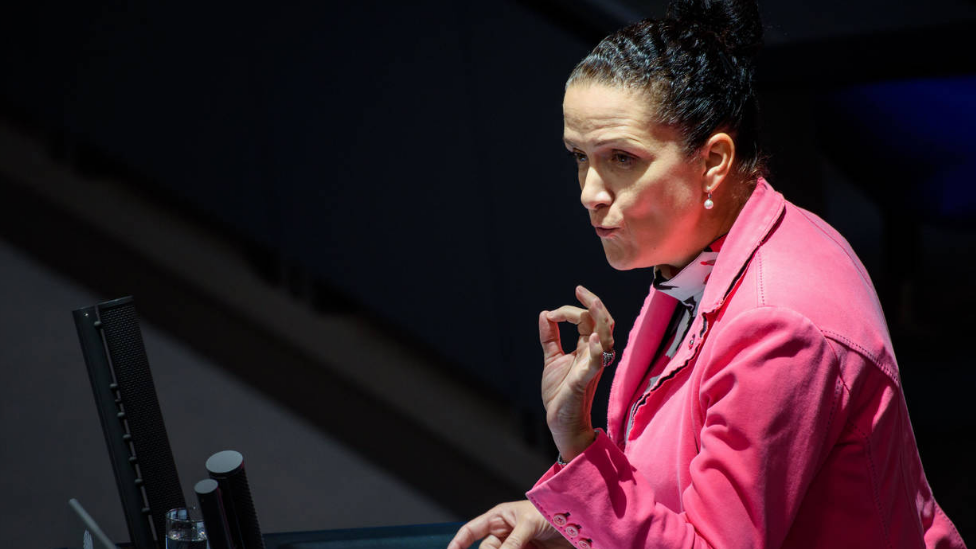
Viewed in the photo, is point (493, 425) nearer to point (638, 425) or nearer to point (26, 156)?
point (638, 425)

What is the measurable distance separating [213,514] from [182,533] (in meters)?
0.10

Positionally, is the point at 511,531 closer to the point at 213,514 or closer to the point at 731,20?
the point at 213,514

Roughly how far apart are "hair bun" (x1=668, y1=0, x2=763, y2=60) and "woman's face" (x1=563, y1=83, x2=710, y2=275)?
178 millimetres

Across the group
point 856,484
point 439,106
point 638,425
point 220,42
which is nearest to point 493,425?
point 439,106

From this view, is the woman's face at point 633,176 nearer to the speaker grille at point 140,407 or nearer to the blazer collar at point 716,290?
the blazer collar at point 716,290

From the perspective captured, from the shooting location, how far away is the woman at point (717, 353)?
108 cm

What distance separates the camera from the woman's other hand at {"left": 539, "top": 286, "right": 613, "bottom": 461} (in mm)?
1125

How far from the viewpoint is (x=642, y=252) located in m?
1.32

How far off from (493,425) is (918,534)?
2.37 meters

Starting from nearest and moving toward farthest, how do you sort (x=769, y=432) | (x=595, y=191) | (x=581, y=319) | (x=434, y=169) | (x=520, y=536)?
(x=769, y=432), (x=581, y=319), (x=595, y=191), (x=520, y=536), (x=434, y=169)

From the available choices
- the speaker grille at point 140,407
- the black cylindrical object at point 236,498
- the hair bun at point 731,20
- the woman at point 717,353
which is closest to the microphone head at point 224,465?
the black cylindrical object at point 236,498

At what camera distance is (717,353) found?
3.71ft

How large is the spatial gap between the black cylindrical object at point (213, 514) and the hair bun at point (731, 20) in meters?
0.85

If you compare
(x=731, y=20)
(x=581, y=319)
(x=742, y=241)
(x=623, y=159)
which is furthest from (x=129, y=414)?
(x=731, y=20)
